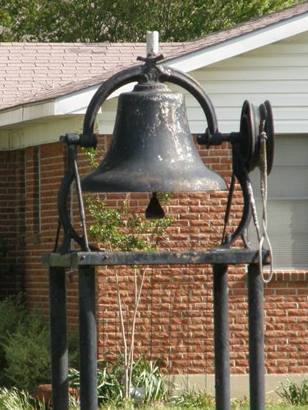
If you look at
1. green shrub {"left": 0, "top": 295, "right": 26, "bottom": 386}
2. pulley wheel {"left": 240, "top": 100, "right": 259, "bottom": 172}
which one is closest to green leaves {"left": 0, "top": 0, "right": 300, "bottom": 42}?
green shrub {"left": 0, "top": 295, "right": 26, "bottom": 386}

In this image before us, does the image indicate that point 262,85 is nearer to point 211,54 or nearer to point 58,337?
point 211,54

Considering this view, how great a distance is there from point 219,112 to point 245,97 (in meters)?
0.31

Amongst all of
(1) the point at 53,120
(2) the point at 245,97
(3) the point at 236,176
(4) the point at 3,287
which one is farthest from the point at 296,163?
(3) the point at 236,176

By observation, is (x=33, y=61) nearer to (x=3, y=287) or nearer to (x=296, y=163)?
(x=3, y=287)

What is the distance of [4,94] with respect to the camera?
17875 millimetres

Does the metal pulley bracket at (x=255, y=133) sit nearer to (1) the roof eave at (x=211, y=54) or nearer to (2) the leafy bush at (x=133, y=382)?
(2) the leafy bush at (x=133, y=382)

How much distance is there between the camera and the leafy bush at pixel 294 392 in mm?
14735

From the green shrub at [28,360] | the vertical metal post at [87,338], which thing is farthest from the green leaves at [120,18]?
the vertical metal post at [87,338]

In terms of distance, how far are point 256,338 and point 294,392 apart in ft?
23.9

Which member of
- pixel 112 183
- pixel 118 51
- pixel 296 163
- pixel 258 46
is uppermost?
pixel 118 51

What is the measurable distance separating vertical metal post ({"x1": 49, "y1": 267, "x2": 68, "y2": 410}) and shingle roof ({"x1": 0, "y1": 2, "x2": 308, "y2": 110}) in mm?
8364

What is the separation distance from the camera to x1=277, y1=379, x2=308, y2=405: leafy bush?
48.3ft

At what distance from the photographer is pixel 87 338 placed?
295 inches

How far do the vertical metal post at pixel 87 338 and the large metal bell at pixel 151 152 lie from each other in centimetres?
48
